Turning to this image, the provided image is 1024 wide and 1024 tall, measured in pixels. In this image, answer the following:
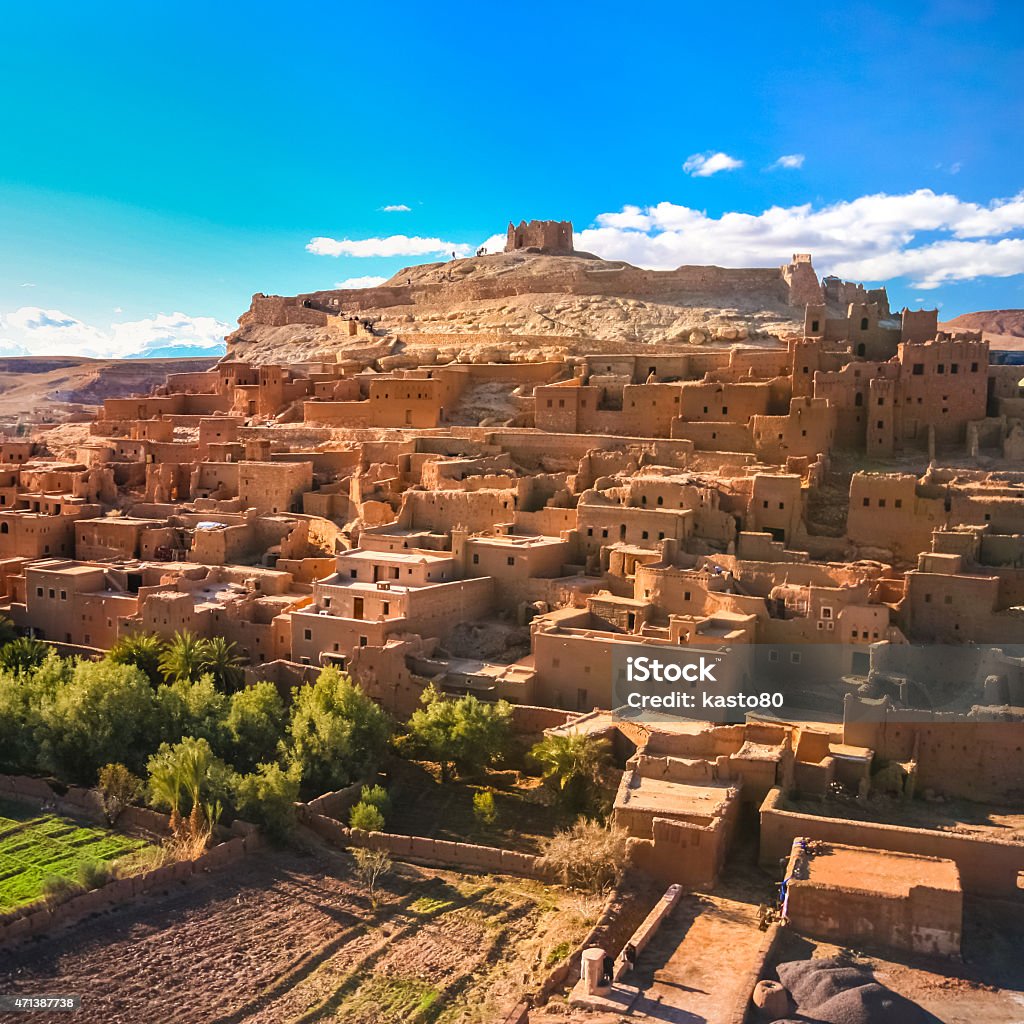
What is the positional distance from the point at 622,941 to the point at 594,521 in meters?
11.0

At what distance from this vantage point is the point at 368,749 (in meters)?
19.8

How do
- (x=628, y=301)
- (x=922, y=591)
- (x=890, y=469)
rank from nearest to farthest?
(x=922, y=591)
(x=890, y=469)
(x=628, y=301)

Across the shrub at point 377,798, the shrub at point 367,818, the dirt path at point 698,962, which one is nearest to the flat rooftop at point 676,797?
the dirt path at point 698,962

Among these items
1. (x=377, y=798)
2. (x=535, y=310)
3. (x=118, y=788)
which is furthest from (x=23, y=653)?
(x=535, y=310)

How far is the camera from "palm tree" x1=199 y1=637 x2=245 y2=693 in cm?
2253

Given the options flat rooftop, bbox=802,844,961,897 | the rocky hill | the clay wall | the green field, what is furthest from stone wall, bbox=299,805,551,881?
the rocky hill

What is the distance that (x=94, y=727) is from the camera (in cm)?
2002

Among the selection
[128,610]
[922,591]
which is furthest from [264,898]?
[922,591]

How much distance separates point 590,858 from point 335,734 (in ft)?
17.6

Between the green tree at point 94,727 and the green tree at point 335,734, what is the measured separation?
9.22ft

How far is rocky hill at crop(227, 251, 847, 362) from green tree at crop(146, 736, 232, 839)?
71.6 feet

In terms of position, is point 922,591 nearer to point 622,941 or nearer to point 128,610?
point 622,941

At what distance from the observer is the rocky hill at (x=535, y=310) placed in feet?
128

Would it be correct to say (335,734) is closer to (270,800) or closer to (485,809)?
(270,800)
